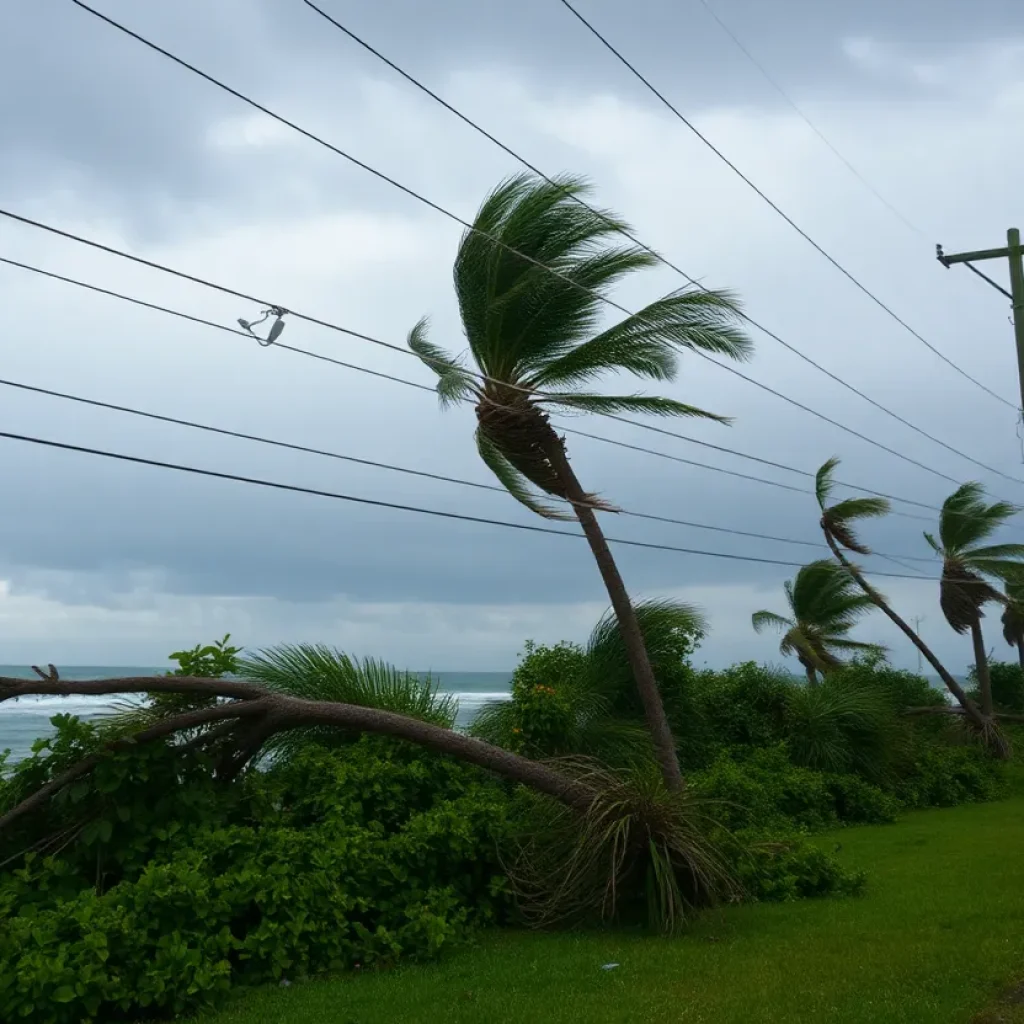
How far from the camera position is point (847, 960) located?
8305 mm

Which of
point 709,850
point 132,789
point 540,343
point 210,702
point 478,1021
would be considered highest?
point 540,343

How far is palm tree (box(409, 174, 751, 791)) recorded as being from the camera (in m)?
14.0

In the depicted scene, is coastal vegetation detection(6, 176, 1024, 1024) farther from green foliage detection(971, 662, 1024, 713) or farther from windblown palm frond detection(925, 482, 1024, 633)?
green foliage detection(971, 662, 1024, 713)

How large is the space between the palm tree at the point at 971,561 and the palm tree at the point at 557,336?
15.6 meters

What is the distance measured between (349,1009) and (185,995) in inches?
43.6

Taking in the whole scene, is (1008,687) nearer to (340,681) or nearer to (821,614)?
(821,614)

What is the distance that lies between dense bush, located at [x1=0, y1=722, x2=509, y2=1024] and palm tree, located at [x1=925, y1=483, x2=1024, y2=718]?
66.9 feet

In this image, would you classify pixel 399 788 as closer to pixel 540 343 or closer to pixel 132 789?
pixel 132 789

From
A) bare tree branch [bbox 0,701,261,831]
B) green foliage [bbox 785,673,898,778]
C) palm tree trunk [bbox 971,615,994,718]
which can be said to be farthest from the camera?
palm tree trunk [bbox 971,615,994,718]

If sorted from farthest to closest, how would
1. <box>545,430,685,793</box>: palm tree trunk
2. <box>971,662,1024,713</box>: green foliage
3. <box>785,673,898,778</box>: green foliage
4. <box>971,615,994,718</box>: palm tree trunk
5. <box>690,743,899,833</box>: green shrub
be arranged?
<box>971,662,1024,713</box>: green foliage < <box>971,615,994,718</box>: palm tree trunk < <box>785,673,898,778</box>: green foliage < <box>690,743,899,833</box>: green shrub < <box>545,430,685,793</box>: palm tree trunk

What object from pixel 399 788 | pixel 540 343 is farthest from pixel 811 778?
pixel 399 788

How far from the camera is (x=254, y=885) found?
866cm

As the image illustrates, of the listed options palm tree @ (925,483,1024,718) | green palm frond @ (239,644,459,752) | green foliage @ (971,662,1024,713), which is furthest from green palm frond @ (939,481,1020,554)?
green palm frond @ (239,644,459,752)

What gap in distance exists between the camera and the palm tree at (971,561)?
2791 cm
